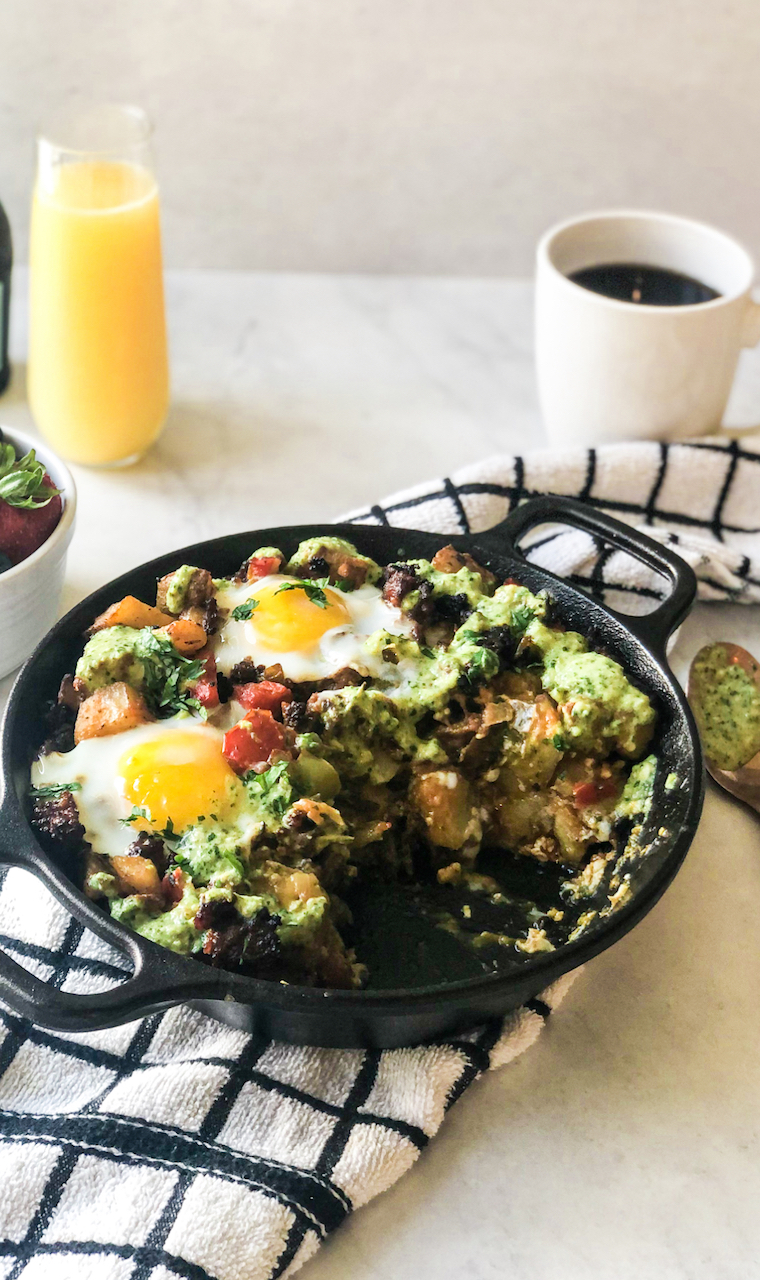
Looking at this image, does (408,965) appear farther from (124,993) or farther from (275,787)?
(124,993)

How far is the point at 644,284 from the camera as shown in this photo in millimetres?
2797

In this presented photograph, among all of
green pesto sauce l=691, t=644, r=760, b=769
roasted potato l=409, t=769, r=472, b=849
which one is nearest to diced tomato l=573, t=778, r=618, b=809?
roasted potato l=409, t=769, r=472, b=849

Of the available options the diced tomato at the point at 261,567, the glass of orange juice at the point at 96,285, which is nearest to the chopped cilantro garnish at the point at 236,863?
the diced tomato at the point at 261,567

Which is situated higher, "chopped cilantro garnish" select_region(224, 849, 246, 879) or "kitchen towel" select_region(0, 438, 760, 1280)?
"chopped cilantro garnish" select_region(224, 849, 246, 879)

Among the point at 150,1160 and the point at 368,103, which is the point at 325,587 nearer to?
the point at 150,1160

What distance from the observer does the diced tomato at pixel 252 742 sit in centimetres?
179

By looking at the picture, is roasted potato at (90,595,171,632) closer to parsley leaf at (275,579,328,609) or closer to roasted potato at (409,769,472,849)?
parsley leaf at (275,579,328,609)

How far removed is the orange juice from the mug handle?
130 centimetres

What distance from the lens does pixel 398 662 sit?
6.47 ft

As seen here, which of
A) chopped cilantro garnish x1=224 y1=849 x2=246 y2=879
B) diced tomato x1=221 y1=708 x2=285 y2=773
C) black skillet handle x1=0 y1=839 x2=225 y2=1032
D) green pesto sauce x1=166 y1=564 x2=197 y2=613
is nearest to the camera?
black skillet handle x1=0 y1=839 x2=225 y2=1032

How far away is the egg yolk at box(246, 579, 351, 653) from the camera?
6.52 ft

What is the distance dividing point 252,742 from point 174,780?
14 cm

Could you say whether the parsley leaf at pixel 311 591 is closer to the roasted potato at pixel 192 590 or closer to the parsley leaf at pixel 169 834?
the roasted potato at pixel 192 590

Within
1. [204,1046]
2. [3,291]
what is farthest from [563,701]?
[3,291]
